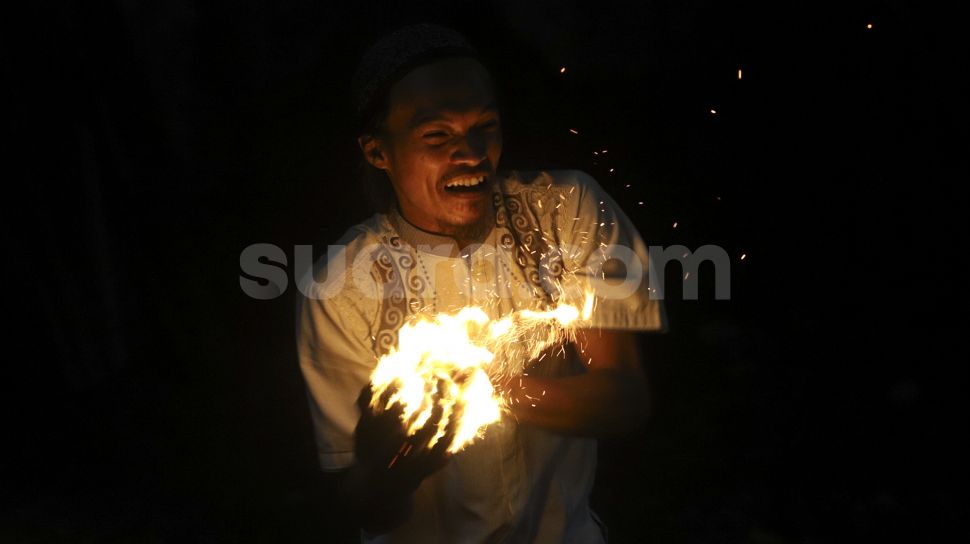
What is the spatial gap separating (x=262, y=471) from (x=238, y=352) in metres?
0.73

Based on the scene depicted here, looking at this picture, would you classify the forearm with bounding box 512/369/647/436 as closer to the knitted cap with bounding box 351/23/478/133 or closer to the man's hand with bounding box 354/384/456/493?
the man's hand with bounding box 354/384/456/493

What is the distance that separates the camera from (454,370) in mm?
2682

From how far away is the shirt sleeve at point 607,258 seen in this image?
120 inches

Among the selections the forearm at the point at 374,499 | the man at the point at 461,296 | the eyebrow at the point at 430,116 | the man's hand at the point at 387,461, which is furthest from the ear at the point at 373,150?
the forearm at the point at 374,499

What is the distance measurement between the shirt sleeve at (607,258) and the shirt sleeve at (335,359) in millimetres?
727

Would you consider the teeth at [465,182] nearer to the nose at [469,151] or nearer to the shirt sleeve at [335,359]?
the nose at [469,151]

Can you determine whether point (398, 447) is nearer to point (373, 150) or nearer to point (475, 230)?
point (475, 230)

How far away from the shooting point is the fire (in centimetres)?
269

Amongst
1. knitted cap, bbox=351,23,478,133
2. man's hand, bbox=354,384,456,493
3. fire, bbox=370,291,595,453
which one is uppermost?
knitted cap, bbox=351,23,478,133

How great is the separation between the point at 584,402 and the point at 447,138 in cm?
93

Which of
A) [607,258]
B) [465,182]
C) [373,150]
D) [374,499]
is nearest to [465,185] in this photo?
[465,182]

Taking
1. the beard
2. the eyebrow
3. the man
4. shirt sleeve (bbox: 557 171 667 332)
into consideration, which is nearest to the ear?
the man

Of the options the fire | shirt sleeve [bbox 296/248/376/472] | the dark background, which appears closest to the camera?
the fire

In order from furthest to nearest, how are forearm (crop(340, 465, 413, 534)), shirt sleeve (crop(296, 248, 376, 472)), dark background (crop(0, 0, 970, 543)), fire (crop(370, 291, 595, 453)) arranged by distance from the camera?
dark background (crop(0, 0, 970, 543)), shirt sleeve (crop(296, 248, 376, 472)), forearm (crop(340, 465, 413, 534)), fire (crop(370, 291, 595, 453))
